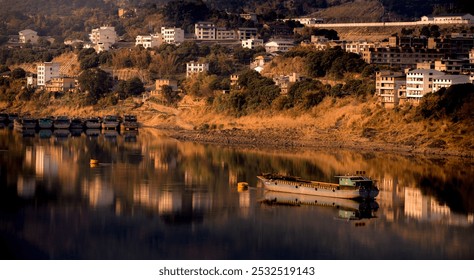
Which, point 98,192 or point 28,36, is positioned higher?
point 28,36

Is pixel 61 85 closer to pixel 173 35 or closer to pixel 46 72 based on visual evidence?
pixel 46 72

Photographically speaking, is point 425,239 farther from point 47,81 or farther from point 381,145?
point 47,81

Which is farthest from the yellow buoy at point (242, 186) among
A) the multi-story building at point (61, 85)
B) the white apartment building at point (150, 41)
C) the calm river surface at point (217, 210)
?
the white apartment building at point (150, 41)

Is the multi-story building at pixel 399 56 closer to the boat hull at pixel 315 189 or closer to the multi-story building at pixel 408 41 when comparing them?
the multi-story building at pixel 408 41

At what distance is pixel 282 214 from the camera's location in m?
26.5

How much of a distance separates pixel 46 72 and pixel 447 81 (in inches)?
1218

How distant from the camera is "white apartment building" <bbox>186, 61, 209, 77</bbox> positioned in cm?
6200

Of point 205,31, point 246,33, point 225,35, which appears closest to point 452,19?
point 246,33

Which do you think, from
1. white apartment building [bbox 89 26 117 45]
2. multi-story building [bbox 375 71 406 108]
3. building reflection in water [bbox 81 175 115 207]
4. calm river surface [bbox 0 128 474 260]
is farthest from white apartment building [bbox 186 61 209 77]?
building reflection in water [bbox 81 175 115 207]

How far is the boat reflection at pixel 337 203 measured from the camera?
26.7 metres

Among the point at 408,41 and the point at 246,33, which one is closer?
the point at 408,41

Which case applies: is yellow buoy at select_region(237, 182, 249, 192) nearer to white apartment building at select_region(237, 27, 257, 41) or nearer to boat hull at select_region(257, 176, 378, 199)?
boat hull at select_region(257, 176, 378, 199)

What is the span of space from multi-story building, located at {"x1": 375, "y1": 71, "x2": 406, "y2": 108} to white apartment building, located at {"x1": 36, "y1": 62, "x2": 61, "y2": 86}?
27385 millimetres

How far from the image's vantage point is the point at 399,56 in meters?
55.7
